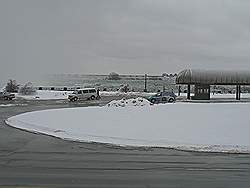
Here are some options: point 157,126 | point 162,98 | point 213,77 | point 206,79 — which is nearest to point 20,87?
point 162,98

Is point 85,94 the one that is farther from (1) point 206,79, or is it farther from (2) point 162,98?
(1) point 206,79

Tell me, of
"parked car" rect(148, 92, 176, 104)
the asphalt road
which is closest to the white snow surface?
the asphalt road

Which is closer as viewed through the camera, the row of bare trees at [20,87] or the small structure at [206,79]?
the small structure at [206,79]

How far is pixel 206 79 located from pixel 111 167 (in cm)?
3835

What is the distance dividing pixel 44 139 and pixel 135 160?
687 centimetres

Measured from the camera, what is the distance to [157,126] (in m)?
21.2

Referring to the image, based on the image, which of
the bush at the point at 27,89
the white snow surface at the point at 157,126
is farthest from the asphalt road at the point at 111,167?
the bush at the point at 27,89

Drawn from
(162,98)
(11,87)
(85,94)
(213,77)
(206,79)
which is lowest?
(162,98)

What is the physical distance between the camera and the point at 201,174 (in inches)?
418

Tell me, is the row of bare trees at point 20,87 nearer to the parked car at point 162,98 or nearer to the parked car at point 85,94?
the parked car at point 85,94

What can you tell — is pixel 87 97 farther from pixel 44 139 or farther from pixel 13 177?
pixel 13 177

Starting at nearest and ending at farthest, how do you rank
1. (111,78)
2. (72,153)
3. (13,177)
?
(13,177) → (72,153) → (111,78)

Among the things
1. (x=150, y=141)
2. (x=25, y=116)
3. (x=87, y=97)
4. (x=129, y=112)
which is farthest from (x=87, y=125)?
(x=87, y=97)

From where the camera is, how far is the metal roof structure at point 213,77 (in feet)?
159
